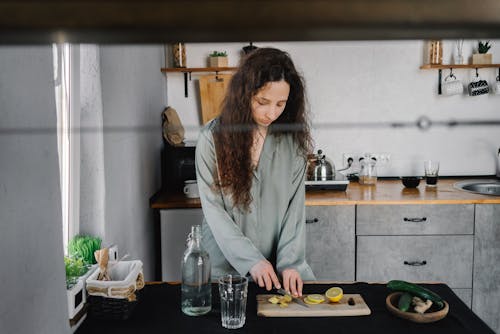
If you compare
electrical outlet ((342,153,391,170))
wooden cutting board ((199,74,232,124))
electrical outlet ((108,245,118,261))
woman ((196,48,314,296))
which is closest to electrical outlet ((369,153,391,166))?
electrical outlet ((342,153,391,170))

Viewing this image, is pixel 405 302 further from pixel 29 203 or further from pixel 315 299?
pixel 29 203

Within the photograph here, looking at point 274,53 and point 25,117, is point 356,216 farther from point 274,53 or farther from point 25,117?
point 25,117

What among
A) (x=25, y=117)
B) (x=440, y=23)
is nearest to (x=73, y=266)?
(x=25, y=117)

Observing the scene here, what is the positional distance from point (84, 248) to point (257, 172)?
67 cm

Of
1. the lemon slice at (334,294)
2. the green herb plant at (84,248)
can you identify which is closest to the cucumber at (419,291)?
the lemon slice at (334,294)

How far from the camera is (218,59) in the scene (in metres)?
3.44

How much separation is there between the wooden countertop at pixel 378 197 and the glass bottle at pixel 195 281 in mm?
1460

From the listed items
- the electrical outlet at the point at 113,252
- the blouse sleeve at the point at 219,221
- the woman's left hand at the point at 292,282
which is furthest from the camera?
the electrical outlet at the point at 113,252

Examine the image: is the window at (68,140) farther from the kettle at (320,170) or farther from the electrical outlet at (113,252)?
the kettle at (320,170)

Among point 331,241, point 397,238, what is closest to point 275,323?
point 331,241

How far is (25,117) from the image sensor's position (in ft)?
3.76

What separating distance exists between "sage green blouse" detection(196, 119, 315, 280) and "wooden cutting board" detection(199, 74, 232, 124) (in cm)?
164

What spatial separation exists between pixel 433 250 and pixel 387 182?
2.22ft

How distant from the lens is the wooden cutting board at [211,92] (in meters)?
3.49
